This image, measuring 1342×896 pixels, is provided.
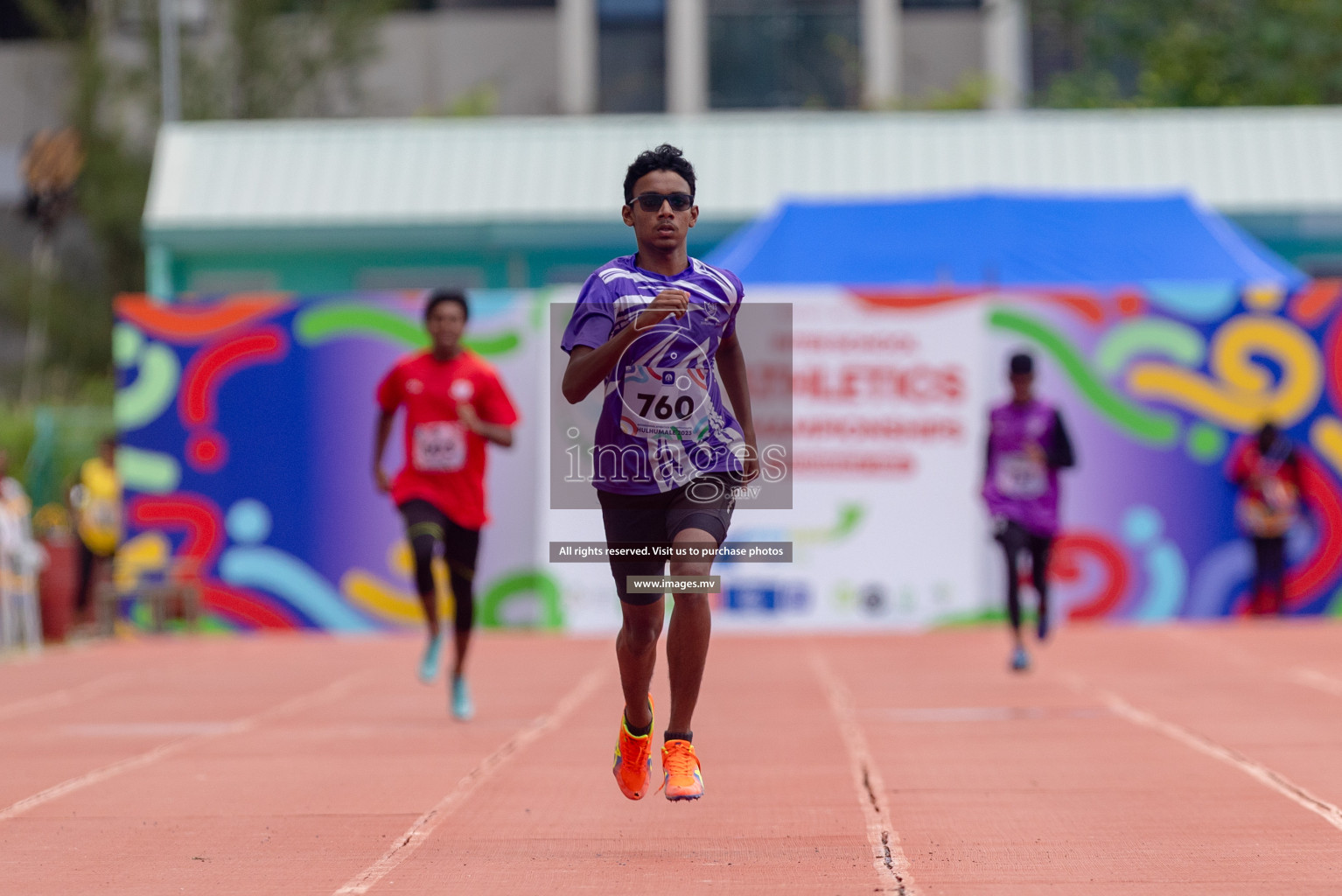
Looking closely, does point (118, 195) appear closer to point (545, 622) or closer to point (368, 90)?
point (368, 90)

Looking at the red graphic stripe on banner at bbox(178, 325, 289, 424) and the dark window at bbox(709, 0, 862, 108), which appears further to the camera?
the dark window at bbox(709, 0, 862, 108)

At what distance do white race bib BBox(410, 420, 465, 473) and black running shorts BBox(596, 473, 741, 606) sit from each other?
4279 mm

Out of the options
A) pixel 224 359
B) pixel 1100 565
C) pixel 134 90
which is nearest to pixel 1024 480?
pixel 1100 565

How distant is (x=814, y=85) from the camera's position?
43469 millimetres

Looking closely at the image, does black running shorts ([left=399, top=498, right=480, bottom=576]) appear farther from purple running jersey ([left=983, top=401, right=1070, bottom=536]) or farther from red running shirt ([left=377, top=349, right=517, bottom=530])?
purple running jersey ([left=983, top=401, right=1070, bottom=536])

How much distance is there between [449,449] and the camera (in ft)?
35.2

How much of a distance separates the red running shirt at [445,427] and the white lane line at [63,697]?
2663 mm

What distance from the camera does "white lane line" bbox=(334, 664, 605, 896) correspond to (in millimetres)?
6059

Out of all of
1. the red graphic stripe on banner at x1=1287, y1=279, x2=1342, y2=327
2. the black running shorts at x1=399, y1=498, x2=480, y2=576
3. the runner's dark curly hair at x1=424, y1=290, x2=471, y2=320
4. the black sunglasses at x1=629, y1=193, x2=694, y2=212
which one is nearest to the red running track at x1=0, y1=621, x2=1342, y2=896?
the black running shorts at x1=399, y1=498, x2=480, y2=576

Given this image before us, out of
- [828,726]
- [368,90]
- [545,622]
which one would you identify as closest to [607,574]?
[545,622]

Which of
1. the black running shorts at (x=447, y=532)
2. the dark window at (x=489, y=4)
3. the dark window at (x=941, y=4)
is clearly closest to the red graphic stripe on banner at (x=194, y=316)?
the black running shorts at (x=447, y=532)

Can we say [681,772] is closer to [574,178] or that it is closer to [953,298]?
[953,298]

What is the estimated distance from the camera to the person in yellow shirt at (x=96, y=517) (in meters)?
18.2

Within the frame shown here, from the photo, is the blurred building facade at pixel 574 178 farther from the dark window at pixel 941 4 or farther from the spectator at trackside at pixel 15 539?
the dark window at pixel 941 4
